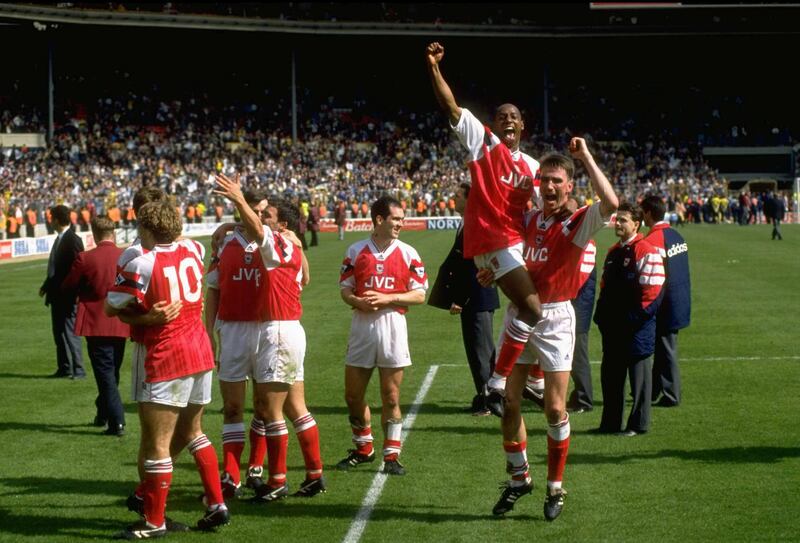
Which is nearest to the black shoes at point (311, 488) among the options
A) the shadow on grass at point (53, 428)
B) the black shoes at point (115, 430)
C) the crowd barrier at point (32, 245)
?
the black shoes at point (115, 430)

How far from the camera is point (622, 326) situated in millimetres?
10461

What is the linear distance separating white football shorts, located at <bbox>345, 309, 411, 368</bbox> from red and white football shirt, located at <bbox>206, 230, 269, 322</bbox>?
4.03ft

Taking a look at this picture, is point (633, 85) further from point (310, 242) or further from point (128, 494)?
point (128, 494)

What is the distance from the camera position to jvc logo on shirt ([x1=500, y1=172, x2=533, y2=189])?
7215mm

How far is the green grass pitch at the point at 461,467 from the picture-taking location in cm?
746

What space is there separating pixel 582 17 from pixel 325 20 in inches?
602

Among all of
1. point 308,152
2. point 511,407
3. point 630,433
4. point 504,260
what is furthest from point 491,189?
point 308,152

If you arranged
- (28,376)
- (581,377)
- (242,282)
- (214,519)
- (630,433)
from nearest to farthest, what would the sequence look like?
1. (214,519)
2. (242,282)
3. (630,433)
4. (581,377)
5. (28,376)

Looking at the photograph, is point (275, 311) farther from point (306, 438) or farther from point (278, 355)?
point (306, 438)

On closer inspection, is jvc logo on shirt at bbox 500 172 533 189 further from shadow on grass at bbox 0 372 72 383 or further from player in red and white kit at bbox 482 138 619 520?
shadow on grass at bbox 0 372 72 383

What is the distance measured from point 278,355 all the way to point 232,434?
0.71 metres

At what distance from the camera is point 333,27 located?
6350cm

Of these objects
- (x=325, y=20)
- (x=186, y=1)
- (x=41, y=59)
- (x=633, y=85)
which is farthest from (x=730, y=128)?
(x=41, y=59)

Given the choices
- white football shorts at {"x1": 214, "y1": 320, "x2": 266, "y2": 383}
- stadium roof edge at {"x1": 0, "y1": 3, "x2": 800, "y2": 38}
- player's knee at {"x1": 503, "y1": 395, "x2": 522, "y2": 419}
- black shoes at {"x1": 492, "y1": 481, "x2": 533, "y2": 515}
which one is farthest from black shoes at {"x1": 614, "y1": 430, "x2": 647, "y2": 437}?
stadium roof edge at {"x1": 0, "y1": 3, "x2": 800, "y2": 38}
